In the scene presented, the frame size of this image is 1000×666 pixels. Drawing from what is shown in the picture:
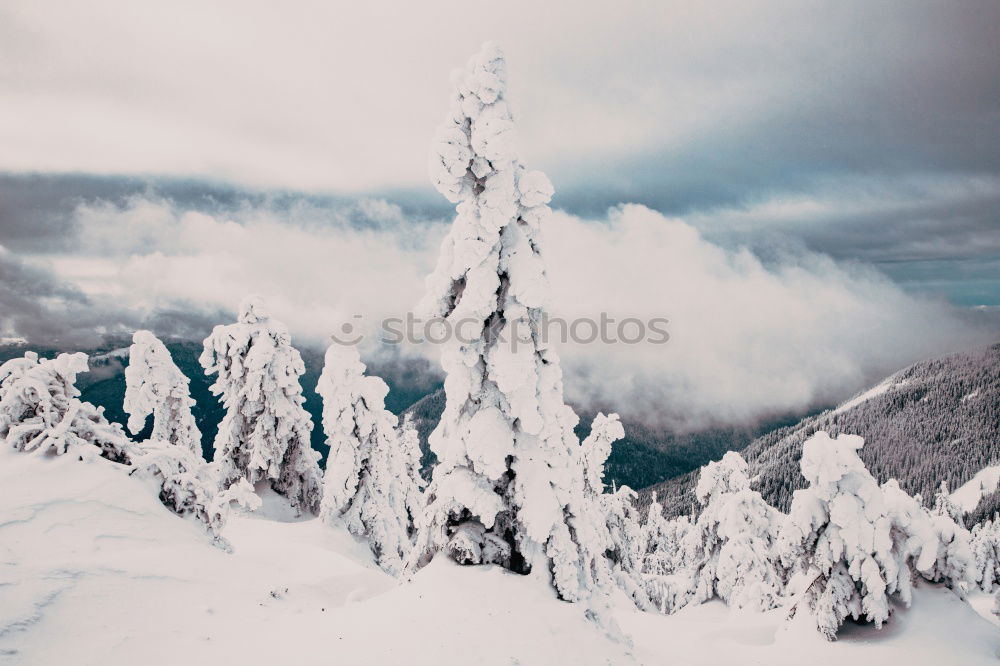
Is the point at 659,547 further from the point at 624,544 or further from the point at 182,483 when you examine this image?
the point at 182,483

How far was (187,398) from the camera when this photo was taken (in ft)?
110

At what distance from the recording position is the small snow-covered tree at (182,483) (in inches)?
530

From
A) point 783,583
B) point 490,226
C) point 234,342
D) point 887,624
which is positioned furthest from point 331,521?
point 783,583

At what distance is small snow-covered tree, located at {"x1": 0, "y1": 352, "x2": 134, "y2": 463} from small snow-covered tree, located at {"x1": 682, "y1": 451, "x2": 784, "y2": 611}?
33295mm

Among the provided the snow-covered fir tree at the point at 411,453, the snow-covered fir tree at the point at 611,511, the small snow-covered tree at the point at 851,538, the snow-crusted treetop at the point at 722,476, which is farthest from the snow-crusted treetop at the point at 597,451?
the small snow-covered tree at the point at 851,538

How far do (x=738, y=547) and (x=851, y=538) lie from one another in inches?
671

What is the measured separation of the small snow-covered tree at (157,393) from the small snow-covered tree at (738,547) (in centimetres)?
3507

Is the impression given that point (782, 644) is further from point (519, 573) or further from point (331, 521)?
point (331, 521)

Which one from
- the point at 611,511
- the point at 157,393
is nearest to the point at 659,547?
the point at 611,511

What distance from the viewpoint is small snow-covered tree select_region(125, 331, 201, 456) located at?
3105 cm

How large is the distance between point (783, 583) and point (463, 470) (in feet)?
98.9

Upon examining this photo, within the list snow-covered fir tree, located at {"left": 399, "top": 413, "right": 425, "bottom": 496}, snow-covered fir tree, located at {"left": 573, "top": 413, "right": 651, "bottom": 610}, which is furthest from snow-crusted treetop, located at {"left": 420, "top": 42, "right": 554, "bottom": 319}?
snow-covered fir tree, located at {"left": 399, "top": 413, "right": 425, "bottom": 496}

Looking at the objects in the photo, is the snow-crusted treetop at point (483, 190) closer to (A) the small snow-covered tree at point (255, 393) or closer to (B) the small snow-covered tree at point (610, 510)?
(B) the small snow-covered tree at point (610, 510)

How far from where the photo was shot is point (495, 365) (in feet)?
41.6
